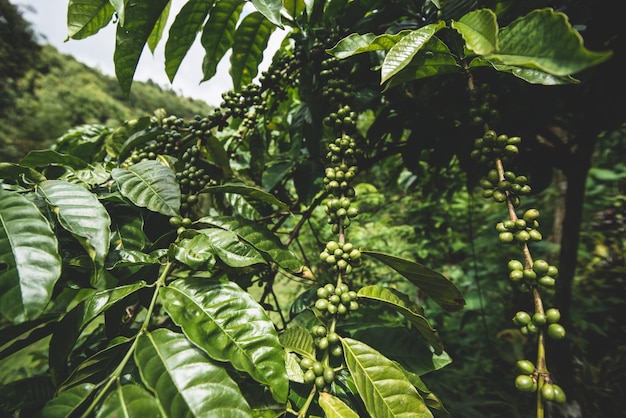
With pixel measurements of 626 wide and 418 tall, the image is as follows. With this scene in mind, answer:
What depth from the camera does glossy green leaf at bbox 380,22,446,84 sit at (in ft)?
1.62

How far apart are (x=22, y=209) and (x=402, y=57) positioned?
2.36 ft

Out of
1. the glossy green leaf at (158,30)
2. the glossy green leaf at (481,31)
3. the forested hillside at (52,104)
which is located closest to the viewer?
the glossy green leaf at (481,31)

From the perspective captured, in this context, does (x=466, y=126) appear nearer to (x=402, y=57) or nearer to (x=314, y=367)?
Result: (x=402, y=57)

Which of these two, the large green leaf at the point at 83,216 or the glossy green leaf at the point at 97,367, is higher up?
the large green leaf at the point at 83,216

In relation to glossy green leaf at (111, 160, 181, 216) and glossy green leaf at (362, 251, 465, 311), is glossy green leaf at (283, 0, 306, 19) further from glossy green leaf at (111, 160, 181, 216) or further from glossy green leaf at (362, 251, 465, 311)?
glossy green leaf at (362, 251, 465, 311)

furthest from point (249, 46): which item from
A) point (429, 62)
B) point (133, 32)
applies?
point (429, 62)

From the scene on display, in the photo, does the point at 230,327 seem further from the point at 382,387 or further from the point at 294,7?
the point at 294,7

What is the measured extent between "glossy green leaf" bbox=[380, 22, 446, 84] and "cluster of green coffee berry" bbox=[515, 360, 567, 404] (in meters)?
0.51

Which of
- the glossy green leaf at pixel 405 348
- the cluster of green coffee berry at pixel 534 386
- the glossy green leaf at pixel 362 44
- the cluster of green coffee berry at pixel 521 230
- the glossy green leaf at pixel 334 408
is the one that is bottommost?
the glossy green leaf at pixel 405 348

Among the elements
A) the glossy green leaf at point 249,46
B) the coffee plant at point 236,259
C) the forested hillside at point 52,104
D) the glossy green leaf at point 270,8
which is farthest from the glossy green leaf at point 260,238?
the forested hillside at point 52,104

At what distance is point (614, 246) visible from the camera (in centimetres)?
284

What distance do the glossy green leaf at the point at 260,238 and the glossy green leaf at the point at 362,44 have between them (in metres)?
0.43

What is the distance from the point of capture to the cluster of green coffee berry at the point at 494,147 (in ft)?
2.12

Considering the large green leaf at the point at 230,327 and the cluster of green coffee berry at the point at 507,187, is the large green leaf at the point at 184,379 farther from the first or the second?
the cluster of green coffee berry at the point at 507,187
